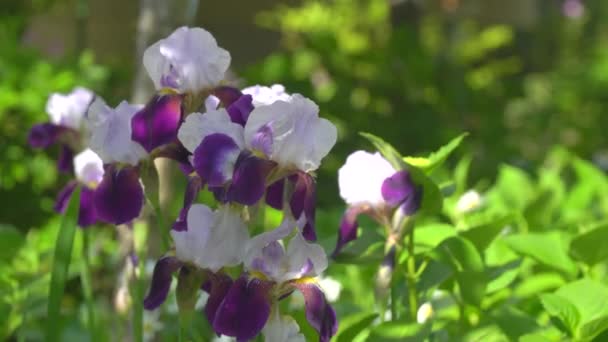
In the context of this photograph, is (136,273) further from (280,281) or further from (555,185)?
(555,185)

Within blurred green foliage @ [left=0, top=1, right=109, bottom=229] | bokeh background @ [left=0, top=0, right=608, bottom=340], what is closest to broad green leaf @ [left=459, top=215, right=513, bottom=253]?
bokeh background @ [left=0, top=0, right=608, bottom=340]

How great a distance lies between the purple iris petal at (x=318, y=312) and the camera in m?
1.03

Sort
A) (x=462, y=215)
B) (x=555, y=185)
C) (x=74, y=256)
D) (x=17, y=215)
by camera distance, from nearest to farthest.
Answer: (x=462, y=215)
(x=74, y=256)
(x=555, y=185)
(x=17, y=215)

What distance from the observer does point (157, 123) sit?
43.4 inches

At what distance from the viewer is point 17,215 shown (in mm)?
3221

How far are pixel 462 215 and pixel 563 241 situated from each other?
203 millimetres

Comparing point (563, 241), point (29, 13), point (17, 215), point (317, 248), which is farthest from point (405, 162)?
point (29, 13)

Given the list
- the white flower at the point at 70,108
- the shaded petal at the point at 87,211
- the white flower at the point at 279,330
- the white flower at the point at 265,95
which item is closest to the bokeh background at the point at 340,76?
the white flower at the point at 70,108

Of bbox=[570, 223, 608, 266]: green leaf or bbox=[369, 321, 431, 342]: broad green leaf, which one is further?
bbox=[570, 223, 608, 266]: green leaf

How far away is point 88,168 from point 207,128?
0.62 m

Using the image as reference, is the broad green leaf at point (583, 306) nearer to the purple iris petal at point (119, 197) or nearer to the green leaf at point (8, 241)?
the purple iris petal at point (119, 197)

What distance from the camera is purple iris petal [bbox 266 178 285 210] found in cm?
113

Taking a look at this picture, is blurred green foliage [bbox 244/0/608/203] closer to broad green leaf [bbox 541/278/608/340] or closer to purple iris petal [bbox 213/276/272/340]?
broad green leaf [bbox 541/278/608/340]

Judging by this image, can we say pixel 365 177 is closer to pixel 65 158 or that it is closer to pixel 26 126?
pixel 65 158
